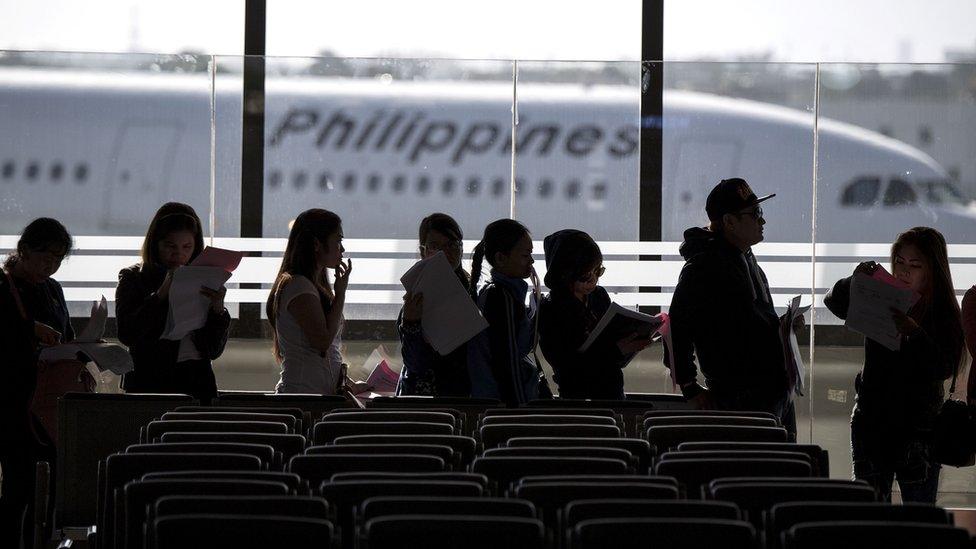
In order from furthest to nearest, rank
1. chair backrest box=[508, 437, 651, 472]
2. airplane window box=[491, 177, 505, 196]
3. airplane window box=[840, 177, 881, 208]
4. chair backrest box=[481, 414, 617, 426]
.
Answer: airplane window box=[491, 177, 505, 196] → airplane window box=[840, 177, 881, 208] → chair backrest box=[481, 414, 617, 426] → chair backrest box=[508, 437, 651, 472]

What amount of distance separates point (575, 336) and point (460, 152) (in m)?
2.43

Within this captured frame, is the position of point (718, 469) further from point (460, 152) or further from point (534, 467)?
point (460, 152)

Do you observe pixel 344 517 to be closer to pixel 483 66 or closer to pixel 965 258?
pixel 483 66

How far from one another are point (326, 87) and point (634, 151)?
5.76 ft

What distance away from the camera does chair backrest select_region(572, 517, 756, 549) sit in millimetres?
2153

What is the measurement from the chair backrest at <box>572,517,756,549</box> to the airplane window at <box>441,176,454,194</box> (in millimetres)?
4788

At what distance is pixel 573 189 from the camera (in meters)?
6.67

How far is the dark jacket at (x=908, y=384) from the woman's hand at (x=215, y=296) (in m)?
2.56

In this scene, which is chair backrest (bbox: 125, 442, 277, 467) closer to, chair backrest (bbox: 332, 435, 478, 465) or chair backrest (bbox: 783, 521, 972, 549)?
chair backrest (bbox: 332, 435, 478, 465)

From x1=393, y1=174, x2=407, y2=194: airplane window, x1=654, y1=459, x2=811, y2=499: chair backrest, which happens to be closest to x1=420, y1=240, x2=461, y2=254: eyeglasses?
x1=393, y1=174, x2=407, y2=194: airplane window

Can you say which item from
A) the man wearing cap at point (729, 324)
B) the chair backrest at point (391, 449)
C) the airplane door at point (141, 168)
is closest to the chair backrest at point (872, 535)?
the chair backrest at point (391, 449)

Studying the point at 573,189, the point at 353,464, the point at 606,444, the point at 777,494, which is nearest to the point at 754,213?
the point at 606,444

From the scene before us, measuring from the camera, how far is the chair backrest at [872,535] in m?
2.14

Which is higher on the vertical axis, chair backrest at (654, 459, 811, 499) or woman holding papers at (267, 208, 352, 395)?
woman holding papers at (267, 208, 352, 395)
